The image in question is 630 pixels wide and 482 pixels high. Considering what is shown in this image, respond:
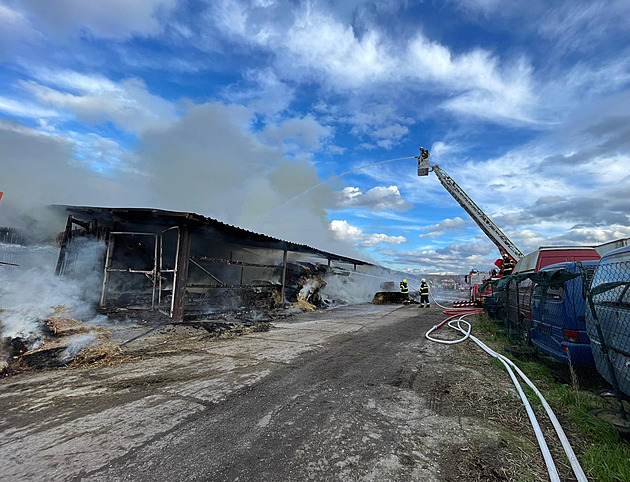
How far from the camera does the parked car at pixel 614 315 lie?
269 cm

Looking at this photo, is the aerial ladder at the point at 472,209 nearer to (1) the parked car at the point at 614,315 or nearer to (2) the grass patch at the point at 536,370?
(2) the grass patch at the point at 536,370

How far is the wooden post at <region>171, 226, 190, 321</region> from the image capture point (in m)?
8.78

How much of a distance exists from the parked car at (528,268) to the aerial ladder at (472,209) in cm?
664

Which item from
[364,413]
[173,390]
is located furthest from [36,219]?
[364,413]

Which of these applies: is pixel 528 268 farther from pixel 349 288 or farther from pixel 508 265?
pixel 349 288

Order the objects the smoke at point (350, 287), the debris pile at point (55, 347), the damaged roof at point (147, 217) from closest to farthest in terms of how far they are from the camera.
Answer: the debris pile at point (55, 347) → the damaged roof at point (147, 217) → the smoke at point (350, 287)

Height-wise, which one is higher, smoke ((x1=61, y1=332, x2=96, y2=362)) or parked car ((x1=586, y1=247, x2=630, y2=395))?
parked car ((x1=586, y1=247, x2=630, y2=395))

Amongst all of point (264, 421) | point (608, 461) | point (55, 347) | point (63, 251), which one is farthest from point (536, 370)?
point (63, 251)

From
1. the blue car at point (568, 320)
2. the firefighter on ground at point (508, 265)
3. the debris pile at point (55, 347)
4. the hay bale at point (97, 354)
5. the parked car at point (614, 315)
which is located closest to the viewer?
the parked car at point (614, 315)

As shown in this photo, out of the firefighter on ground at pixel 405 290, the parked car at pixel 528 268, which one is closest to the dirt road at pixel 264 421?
the parked car at pixel 528 268

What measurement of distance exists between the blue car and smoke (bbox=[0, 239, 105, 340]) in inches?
339

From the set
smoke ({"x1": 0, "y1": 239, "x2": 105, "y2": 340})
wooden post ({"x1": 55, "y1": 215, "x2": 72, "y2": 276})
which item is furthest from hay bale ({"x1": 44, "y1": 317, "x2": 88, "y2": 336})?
wooden post ({"x1": 55, "y1": 215, "x2": 72, "y2": 276})

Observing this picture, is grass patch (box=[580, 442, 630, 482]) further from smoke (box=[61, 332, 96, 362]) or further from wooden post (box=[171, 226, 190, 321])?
wooden post (box=[171, 226, 190, 321])

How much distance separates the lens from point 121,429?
2.92 metres
